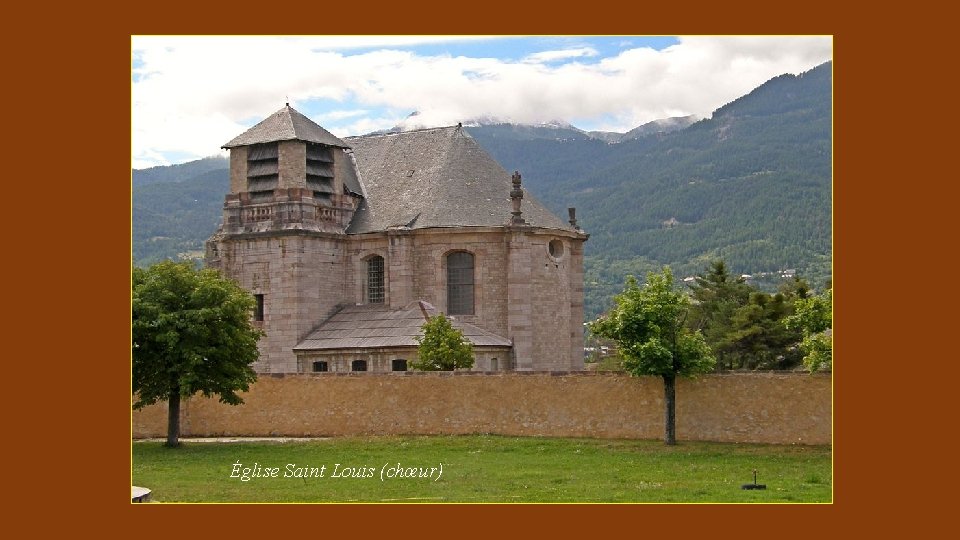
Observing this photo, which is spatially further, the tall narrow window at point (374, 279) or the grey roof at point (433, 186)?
the tall narrow window at point (374, 279)

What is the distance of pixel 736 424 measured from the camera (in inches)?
1917

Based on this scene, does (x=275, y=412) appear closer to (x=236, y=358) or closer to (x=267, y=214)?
(x=236, y=358)

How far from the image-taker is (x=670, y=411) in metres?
49.2

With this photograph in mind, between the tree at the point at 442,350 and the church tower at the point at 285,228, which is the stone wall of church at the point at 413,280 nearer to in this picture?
the church tower at the point at 285,228

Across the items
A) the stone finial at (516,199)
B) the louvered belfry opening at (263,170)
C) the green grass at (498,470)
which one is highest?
the louvered belfry opening at (263,170)

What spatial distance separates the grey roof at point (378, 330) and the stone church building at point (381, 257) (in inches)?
3.4

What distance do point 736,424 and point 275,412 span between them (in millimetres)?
16990

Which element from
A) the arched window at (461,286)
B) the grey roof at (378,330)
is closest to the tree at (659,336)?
the grey roof at (378,330)

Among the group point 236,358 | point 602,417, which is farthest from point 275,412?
point 602,417

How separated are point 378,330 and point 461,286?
4.76 meters

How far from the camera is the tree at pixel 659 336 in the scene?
48.9 metres

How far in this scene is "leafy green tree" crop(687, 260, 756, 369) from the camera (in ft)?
247

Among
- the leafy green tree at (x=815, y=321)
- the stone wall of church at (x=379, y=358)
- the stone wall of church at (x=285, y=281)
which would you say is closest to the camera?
the leafy green tree at (x=815, y=321)

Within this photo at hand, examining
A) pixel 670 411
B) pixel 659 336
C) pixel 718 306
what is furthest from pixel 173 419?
pixel 718 306
